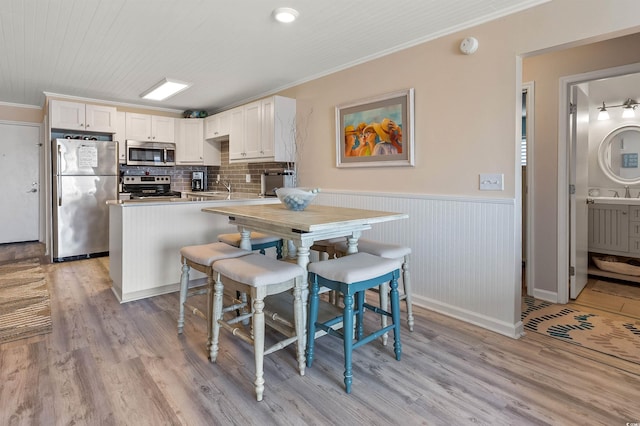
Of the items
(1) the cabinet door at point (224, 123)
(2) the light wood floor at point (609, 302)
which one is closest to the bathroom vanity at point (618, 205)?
(2) the light wood floor at point (609, 302)

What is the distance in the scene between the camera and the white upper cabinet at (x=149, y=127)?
18.0 ft

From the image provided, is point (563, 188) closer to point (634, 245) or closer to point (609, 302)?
point (609, 302)

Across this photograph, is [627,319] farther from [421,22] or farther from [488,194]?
[421,22]

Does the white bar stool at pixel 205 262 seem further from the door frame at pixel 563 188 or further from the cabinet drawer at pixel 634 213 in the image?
the cabinet drawer at pixel 634 213

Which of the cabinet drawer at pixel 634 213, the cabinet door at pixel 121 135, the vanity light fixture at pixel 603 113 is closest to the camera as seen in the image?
the cabinet drawer at pixel 634 213

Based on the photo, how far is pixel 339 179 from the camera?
12.9 ft

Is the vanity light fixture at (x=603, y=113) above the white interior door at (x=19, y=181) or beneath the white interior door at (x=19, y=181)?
above

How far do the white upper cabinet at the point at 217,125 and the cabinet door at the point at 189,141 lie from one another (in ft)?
0.45

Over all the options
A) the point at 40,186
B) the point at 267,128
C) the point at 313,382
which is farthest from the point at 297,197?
the point at 40,186

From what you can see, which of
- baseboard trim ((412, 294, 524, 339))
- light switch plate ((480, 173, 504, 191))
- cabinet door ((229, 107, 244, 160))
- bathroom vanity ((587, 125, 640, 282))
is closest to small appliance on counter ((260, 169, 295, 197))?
cabinet door ((229, 107, 244, 160))

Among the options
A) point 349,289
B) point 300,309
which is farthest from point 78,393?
point 349,289

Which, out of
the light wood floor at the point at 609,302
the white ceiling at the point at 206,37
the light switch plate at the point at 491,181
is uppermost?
the white ceiling at the point at 206,37

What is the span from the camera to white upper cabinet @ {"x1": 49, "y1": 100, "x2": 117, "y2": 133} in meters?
4.79

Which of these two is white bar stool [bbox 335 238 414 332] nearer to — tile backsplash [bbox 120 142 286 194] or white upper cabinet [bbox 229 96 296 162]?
white upper cabinet [bbox 229 96 296 162]
